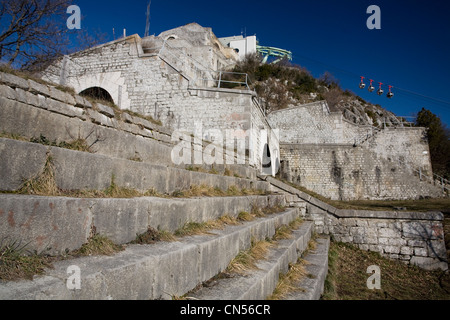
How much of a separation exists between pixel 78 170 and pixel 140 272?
104 centimetres

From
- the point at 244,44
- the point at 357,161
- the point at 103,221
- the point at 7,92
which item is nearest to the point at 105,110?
the point at 7,92

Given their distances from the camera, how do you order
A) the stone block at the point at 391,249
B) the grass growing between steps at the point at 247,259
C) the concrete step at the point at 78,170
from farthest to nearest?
the stone block at the point at 391,249 < the grass growing between steps at the point at 247,259 < the concrete step at the point at 78,170

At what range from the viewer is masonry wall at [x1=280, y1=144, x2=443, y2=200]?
19.2 meters

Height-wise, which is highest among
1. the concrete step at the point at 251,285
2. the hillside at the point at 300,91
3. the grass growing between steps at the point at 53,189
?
the hillside at the point at 300,91

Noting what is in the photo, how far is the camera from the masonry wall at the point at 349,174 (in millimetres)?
19219

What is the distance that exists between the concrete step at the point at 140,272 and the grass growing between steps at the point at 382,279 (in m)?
2.22

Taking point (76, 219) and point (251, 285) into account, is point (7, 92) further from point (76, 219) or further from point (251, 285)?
point (251, 285)

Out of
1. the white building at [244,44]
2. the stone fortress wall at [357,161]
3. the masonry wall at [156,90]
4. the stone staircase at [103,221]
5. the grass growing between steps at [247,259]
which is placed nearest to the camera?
the stone staircase at [103,221]

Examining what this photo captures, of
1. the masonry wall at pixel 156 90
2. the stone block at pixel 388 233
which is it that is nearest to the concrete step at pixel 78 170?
the stone block at pixel 388 233

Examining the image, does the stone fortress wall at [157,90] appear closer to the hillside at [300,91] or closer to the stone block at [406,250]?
the stone block at [406,250]

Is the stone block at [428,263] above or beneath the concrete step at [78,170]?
beneath

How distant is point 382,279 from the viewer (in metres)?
6.13

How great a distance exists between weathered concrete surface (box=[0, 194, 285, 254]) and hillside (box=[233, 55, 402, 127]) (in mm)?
28380

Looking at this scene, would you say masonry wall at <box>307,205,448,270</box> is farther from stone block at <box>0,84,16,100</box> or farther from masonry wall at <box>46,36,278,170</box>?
stone block at <box>0,84,16,100</box>
